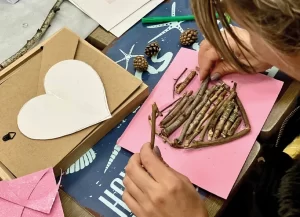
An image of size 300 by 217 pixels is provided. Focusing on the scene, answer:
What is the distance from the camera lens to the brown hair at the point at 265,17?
45cm

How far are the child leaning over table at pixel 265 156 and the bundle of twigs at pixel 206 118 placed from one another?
5 cm

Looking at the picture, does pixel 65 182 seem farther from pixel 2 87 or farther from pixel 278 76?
pixel 278 76

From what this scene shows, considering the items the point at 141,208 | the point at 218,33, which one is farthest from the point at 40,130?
the point at 218,33

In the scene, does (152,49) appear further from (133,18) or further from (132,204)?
(132,204)

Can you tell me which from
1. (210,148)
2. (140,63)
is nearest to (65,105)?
(140,63)

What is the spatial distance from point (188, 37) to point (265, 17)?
432 millimetres

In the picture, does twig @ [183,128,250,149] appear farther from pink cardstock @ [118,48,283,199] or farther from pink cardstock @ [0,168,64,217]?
pink cardstock @ [0,168,64,217]

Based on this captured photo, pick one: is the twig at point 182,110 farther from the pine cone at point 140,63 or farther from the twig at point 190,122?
the pine cone at point 140,63

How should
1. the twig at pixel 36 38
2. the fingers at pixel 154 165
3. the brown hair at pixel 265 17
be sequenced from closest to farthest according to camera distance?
the brown hair at pixel 265 17 < the fingers at pixel 154 165 < the twig at pixel 36 38

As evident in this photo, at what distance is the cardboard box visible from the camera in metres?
0.75

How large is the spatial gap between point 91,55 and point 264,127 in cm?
35

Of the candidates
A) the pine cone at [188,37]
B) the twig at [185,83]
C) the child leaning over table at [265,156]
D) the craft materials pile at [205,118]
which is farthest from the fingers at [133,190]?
the pine cone at [188,37]

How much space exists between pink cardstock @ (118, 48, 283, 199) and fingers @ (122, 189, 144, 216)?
0.09 m

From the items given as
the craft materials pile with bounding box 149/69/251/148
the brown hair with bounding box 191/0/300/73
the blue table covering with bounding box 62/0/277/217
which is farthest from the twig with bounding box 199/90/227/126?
the brown hair with bounding box 191/0/300/73
